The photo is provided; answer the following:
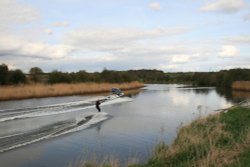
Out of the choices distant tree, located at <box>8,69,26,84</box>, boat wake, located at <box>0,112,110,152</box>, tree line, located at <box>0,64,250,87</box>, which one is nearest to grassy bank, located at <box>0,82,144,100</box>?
distant tree, located at <box>8,69,26,84</box>

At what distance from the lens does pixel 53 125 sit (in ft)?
80.4

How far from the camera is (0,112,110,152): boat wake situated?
60.5 feet

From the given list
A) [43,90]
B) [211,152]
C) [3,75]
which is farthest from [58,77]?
[211,152]

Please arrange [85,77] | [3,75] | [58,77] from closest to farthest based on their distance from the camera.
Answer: [3,75] < [58,77] < [85,77]

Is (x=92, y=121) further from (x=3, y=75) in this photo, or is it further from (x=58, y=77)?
(x=58, y=77)

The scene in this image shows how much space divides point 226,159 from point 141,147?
7450 mm

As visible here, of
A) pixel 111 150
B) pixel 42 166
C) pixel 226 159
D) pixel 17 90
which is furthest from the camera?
pixel 17 90

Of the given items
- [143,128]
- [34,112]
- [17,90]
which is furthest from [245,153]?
[17,90]

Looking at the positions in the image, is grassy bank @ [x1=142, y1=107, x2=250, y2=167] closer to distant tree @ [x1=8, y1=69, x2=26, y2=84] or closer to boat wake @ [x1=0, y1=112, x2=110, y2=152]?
boat wake @ [x1=0, y1=112, x2=110, y2=152]

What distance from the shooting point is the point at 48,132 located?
859 inches

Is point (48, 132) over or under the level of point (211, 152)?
under

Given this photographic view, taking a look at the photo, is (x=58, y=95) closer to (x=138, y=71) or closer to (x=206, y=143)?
(x=206, y=143)

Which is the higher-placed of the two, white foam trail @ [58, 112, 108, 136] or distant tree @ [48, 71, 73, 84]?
distant tree @ [48, 71, 73, 84]

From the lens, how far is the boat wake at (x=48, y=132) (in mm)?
18436
